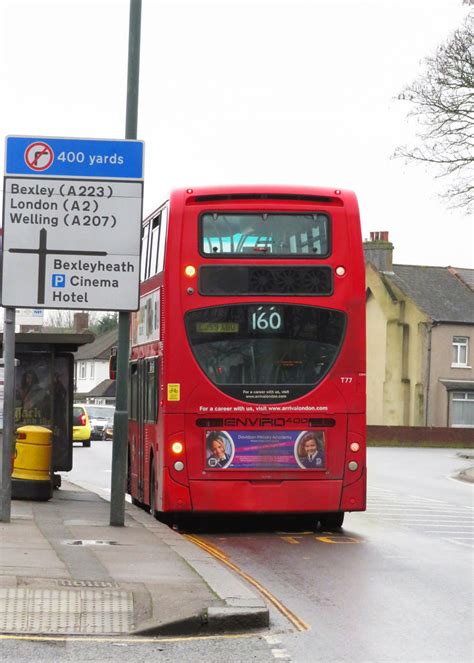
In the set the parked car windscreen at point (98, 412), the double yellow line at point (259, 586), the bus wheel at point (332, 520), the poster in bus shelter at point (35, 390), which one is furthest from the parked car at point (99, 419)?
the double yellow line at point (259, 586)

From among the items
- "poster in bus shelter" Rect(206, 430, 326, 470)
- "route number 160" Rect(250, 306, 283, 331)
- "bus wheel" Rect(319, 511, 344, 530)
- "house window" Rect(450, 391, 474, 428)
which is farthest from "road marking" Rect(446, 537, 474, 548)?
"house window" Rect(450, 391, 474, 428)

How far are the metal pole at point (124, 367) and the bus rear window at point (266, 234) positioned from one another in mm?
1543

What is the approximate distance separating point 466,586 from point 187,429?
5449 millimetres

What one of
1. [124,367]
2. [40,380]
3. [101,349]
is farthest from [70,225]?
[101,349]

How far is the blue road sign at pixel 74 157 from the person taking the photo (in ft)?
49.9

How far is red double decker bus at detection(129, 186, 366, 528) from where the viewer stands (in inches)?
643

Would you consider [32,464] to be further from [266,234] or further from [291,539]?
[266,234]

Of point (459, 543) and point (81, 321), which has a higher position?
point (81, 321)

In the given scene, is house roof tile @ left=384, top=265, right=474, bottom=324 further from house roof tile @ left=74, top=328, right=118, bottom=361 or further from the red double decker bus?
the red double decker bus

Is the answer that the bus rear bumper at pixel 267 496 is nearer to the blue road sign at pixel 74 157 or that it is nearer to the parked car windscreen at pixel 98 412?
the blue road sign at pixel 74 157

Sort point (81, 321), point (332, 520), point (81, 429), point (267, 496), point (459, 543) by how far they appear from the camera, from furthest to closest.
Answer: point (81, 321), point (81, 429), point (332, 520), point (267, 496), point (459, 543)

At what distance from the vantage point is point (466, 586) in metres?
11.7

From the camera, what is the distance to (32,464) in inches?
740

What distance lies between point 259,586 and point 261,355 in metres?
5.29
